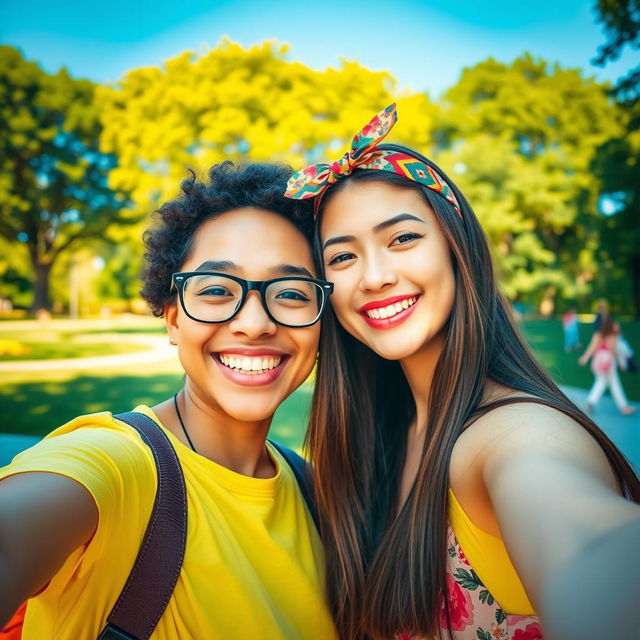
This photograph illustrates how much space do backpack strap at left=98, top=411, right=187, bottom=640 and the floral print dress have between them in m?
0.78

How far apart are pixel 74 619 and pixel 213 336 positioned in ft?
2.90

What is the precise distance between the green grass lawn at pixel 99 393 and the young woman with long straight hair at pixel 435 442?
14.4ft

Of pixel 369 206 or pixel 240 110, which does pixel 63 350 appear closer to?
pixel 240 110

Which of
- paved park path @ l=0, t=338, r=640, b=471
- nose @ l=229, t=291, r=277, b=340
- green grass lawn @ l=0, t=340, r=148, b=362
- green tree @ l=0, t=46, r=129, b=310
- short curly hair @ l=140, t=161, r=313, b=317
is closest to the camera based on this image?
nose @ l=229, t=291, r=277, b=340

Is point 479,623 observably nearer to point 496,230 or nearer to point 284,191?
point 284,191

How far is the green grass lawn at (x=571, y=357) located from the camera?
1214 cm

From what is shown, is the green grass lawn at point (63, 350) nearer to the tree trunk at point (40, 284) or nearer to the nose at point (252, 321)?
the tree trunk at point (40, 284)

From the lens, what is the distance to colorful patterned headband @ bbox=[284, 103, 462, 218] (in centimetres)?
188

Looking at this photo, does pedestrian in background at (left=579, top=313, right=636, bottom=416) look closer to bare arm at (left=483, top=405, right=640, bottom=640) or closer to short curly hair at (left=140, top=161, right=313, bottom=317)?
short curly hair at (left=140, top=161, right=313, bottom=317)

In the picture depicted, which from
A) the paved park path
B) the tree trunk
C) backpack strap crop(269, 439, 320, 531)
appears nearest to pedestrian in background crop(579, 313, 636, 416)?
the paved park path

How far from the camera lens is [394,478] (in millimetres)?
2150

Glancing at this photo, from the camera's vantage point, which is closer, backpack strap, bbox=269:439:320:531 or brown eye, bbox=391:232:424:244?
brown eye, bbox=391:232:424:244

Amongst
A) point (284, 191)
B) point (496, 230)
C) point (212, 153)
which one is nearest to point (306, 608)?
point (284, 191)

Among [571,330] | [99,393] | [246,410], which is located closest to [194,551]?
[246,410]
